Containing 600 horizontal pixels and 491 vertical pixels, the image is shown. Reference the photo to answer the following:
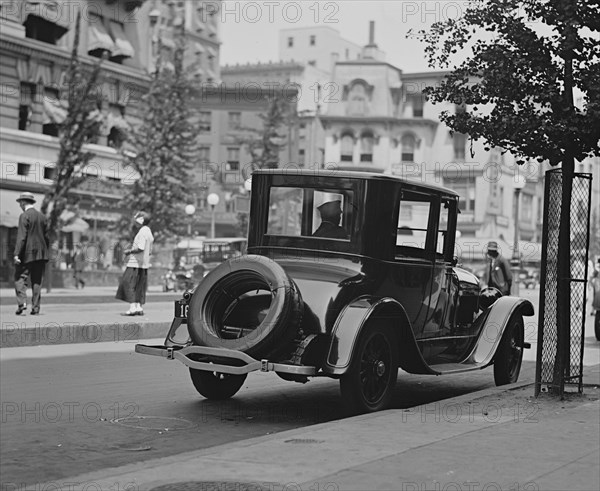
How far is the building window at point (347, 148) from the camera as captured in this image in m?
96.9

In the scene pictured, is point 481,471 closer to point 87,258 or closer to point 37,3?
point 37,3

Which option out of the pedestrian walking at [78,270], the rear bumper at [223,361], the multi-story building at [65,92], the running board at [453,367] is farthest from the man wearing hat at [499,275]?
the multi-story building at [65,92]

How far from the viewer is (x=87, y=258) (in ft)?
168

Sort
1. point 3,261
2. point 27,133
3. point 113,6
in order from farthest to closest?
point 113,6 → point 27,133 → point 3,261

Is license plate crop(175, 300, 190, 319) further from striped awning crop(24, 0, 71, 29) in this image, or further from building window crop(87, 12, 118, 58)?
building window crop(87, 12, 118, 58)

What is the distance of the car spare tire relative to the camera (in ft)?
27.0

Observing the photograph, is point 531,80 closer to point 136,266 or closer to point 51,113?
point 136,266

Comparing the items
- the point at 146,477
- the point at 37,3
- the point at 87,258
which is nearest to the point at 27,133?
the point at 37,3

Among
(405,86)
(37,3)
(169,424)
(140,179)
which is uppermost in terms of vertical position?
(405,86)

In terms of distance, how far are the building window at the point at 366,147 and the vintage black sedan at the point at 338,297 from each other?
86.2 meters

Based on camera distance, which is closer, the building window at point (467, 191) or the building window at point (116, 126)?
the building window at point (116, 126)

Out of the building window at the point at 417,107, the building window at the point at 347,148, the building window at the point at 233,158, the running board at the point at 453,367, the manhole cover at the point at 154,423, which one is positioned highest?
the building window at the point at 417,107

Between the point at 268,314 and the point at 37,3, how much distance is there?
3828 centimetres

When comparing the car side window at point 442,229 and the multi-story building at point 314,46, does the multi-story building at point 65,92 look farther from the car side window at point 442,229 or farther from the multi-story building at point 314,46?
the multi-story building at point 314,46
